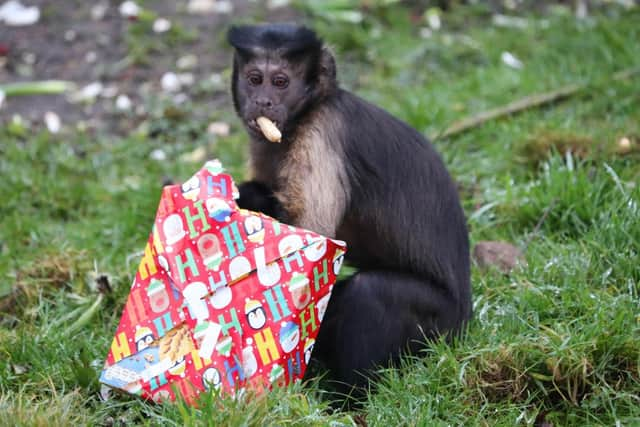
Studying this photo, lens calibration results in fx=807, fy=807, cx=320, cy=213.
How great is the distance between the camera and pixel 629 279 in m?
3.49

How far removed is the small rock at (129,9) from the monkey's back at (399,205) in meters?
4.77

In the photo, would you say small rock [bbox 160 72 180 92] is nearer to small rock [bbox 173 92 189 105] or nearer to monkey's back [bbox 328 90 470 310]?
small rock [bbox 173 92 189 105]

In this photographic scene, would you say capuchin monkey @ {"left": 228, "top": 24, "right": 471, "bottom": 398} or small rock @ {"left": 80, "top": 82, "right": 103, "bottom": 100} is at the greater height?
capuchin monkey @ {"left": 228, "top": 24, "right": 471, "bottom": 398}

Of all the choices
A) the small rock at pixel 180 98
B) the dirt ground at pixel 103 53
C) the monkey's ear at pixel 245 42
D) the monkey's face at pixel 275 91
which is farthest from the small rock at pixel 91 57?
the monkey's face at pixel 275 91

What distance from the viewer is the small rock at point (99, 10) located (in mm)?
7719

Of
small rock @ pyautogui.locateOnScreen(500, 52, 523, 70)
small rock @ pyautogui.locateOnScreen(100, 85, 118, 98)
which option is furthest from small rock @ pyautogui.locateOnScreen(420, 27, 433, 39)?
small rock @ pyautogui.locateOnScreen(100, 85, 118, 98)

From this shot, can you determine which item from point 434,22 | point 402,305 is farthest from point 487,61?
point 402,305

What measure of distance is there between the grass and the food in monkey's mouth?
100 cm

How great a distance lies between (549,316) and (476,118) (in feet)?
7.29

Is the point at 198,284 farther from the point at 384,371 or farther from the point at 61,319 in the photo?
the point at 61,319

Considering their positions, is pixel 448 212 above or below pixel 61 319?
above

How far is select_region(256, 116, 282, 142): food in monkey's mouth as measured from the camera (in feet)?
10.6

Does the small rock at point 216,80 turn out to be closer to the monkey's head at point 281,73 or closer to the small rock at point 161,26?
the small rock at point 161,26

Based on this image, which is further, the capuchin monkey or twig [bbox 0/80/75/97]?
twig [bbox 0/80/75/97]
